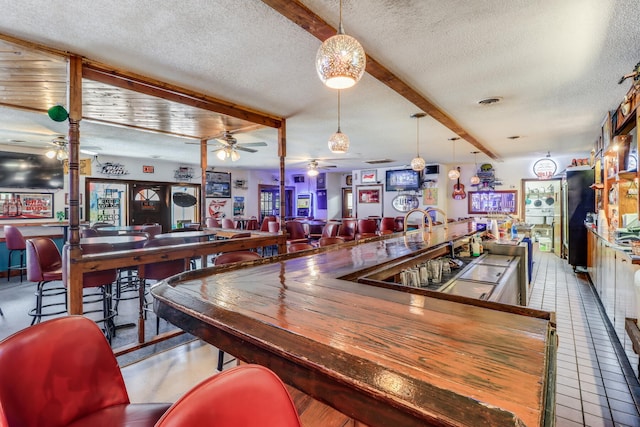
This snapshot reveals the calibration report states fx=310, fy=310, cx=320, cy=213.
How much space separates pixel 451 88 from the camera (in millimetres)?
3469

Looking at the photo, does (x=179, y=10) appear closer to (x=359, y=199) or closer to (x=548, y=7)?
(x=548, y=7)

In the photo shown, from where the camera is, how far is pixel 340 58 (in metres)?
1.73

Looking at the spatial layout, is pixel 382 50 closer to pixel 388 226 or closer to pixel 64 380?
pixel 64 380

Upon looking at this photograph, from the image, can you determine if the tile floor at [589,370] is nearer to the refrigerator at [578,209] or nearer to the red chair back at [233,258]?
the refrigerator at [578,209]

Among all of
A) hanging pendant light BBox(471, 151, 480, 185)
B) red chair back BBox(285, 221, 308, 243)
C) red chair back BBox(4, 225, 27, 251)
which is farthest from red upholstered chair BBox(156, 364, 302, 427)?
hanging pendant light BBox(471, 151, 480, 185)

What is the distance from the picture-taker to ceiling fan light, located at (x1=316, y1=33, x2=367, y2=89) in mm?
1717

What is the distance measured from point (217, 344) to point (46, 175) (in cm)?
790

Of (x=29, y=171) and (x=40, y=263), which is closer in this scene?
(x=40, y=263)

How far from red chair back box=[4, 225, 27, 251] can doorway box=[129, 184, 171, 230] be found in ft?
10.3

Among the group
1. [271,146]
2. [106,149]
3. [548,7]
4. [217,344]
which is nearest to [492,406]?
[217,344]

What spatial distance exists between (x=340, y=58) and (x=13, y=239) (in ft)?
20.7

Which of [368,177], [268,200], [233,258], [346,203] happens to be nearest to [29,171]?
[233,258]

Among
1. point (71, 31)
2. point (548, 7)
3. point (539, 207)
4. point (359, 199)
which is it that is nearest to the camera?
point (548, 7)

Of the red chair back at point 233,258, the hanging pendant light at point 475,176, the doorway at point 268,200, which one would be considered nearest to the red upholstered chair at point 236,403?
the red chair back at point 233,258
